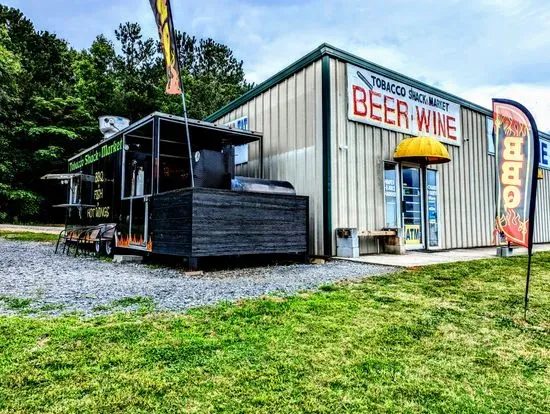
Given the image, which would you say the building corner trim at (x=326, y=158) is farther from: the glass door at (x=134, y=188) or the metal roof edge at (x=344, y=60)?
the glass door at (x=134, y=188)

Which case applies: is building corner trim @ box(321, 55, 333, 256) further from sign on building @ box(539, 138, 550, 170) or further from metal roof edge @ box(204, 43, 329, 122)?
sign on building @ box(539, 138, 550, 170)

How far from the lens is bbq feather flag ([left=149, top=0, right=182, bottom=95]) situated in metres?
5.46

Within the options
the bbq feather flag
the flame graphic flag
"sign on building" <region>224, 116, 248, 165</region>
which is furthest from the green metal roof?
the flame graphic flag

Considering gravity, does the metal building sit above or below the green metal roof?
below

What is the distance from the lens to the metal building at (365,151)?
7.31 meters

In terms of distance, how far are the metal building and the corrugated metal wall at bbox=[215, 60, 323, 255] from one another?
0.02 metres

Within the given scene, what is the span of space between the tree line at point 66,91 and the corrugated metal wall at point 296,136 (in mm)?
17021

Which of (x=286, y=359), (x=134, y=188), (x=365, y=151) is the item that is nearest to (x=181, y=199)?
(x=134, y=188)

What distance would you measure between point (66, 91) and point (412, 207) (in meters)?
25.6

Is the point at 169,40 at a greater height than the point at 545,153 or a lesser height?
greater

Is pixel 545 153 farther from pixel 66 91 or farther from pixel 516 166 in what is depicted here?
pixel 66 91

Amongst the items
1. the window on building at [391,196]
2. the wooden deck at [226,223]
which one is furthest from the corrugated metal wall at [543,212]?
the wooden deck at [226,223]

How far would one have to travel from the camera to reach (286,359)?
78.7 inches

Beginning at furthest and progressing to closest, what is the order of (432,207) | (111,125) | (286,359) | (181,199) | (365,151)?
1. (111,125)
2. (432,207)
3. (365,151)
4. (181,199)
5. (286,359)
